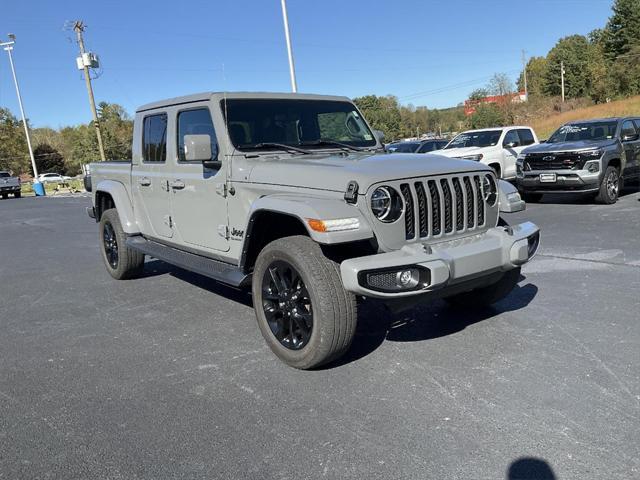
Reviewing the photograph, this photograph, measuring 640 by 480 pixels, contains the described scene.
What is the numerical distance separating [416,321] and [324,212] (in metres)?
1.77

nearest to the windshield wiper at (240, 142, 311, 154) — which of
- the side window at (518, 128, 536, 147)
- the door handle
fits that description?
the door handle

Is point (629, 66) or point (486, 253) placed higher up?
point (629, 66)

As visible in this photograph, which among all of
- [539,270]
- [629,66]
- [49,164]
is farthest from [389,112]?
[539,270]

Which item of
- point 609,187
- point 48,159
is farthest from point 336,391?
point 48,159

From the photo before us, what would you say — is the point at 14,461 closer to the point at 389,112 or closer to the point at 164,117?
the point at 164,117

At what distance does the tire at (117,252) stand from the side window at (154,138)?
43.3 inches

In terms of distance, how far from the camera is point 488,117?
6556cm

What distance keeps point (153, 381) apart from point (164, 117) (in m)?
2.81

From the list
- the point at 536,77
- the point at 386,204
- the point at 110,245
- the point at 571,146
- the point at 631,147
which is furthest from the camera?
the point at 536,77

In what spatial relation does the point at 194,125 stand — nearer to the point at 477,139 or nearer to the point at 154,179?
the point at 154,179

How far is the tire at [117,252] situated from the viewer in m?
6.46

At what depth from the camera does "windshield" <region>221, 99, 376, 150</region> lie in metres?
4.63

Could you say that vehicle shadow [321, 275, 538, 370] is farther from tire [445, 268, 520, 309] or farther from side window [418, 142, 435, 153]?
side window [418, 142, 435, 153]

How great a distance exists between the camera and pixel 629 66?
58.2 m
